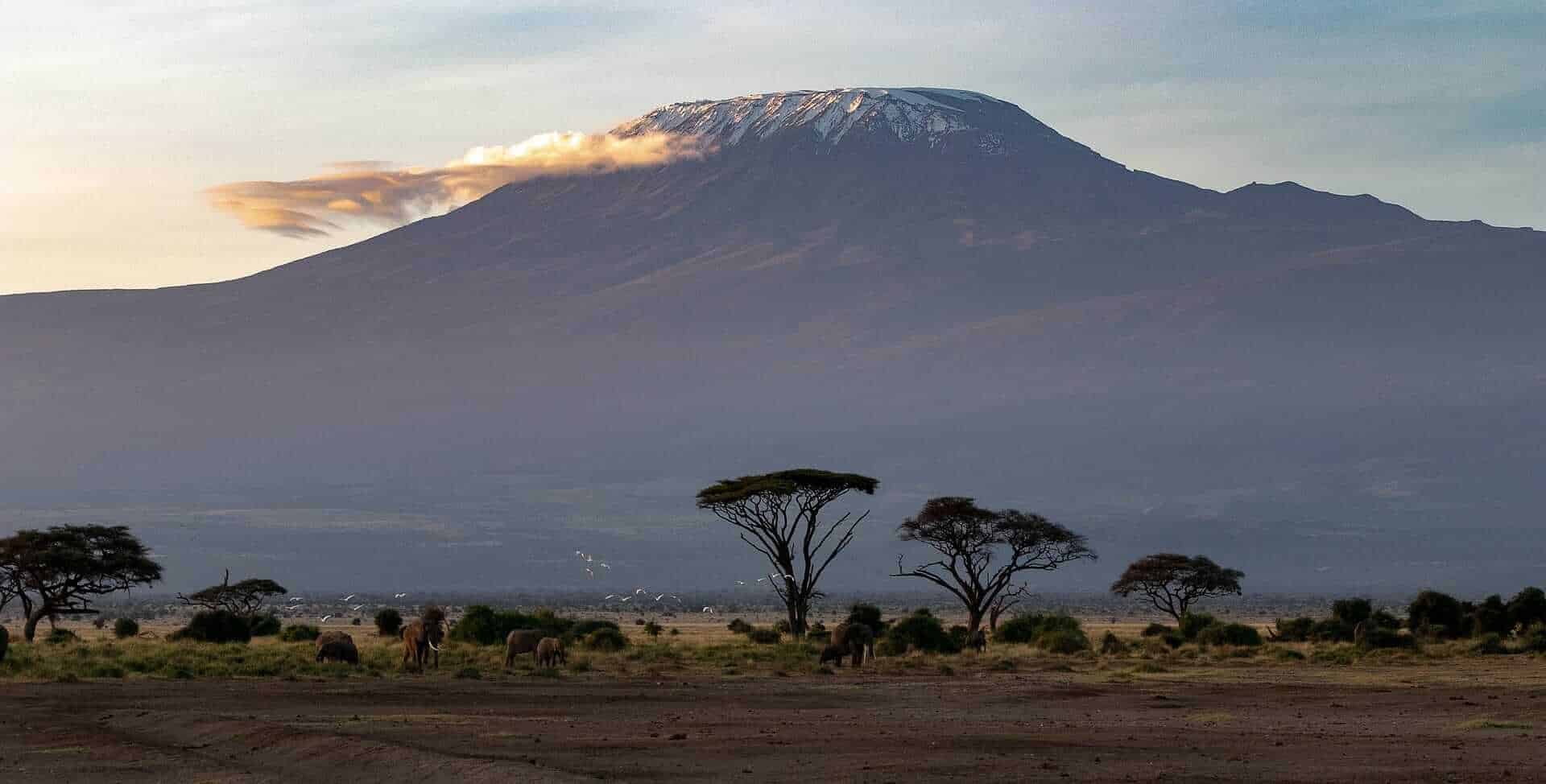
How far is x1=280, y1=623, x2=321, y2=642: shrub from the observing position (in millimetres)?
60688

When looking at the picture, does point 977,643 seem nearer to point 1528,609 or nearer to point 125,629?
point 1528,609

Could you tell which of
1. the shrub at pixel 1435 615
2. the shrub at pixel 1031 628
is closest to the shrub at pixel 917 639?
the shrub at pixel 1031 628

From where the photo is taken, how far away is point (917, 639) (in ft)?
179

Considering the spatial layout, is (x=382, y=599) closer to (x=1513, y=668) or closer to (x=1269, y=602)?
(x=1269, y=602)

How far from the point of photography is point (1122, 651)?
5747 centimetres

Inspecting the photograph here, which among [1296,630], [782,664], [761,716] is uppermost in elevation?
[1296,630]

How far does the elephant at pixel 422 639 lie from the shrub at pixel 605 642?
32.2ft

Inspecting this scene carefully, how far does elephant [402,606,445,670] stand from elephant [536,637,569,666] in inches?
85.8

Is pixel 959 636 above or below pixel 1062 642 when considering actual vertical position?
above

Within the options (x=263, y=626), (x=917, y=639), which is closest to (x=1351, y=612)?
(x=917, y=639)

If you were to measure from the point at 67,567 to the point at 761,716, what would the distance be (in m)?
39.3

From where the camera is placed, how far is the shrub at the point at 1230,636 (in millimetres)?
59031

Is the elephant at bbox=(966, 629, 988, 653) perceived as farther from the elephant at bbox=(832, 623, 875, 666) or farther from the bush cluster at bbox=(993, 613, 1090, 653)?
the elephant at bbox=(832, 623, 875, 666)

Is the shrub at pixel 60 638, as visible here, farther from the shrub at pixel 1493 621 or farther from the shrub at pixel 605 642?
the shrub at pixel 1493 621
